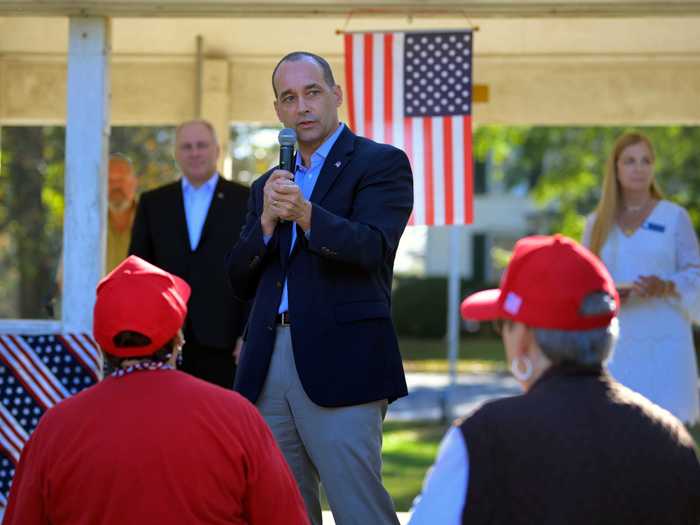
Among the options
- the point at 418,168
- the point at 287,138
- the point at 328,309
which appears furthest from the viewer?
the point at 418,168

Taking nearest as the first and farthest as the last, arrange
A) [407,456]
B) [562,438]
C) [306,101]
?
[562,438]
[306,101]
[407,456]

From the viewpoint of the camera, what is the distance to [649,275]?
23.1 ft

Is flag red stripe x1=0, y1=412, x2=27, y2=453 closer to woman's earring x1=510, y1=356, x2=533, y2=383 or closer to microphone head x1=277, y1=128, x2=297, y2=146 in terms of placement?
microphone head x1=277, y1=128, x2=297, y2=146

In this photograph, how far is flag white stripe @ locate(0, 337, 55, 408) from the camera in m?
6.65

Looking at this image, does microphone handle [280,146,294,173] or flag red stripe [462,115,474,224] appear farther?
flag red stripe [462,115,474,224]

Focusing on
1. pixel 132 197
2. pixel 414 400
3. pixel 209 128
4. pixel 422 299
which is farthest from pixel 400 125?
pixel 422 299

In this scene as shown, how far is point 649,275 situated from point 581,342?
14.2 feet

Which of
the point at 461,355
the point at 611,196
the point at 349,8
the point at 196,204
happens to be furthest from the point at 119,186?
the point at 461,355

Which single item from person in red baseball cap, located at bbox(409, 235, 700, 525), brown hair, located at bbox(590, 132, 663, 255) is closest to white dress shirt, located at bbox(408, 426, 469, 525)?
person in red baseball cap, located at bbox(409, 235, 700, 525)

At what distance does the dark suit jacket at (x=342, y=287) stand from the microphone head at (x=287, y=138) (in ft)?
0.86

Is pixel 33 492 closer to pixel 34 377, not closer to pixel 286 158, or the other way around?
pixel 286 158

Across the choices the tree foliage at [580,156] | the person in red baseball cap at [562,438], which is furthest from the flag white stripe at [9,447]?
the tree foliage at [580,156]

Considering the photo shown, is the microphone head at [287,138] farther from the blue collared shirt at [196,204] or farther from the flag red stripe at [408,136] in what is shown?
the flag red stripe at [408,136]

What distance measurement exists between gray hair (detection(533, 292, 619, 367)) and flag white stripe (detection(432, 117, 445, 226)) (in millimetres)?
4602
